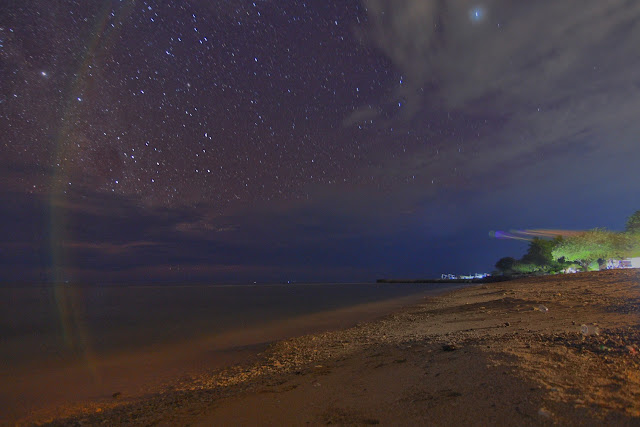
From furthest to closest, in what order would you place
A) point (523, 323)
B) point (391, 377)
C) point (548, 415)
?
point (523, 323)
point (391, 377)
point (548, 415)

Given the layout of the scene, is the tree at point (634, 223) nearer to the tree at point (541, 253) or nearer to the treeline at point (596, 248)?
the treeline at point (596, 248)

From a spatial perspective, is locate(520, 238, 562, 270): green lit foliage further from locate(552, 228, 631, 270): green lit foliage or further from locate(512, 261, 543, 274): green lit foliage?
locate(552, 228, 631, 270): green lit foliage

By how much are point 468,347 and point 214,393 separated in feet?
16.3

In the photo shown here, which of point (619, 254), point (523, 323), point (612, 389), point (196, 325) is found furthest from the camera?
point (619, 254)

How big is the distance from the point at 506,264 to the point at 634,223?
240ft

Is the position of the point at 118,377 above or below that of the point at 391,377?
below

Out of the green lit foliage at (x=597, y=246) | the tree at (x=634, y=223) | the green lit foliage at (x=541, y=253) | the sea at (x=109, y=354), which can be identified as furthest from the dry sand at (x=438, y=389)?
the green lit foliage at (x=541, y=253)

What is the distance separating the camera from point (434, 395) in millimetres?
4457

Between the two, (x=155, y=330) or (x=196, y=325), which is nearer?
(x=155, y=330)

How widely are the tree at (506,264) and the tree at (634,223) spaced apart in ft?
216

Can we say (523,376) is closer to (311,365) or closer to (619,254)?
(311,365)

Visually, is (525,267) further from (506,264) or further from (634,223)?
(634,223)

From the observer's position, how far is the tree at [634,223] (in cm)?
4528

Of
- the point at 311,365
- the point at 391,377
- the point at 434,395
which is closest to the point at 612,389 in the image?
the point at 434,395
